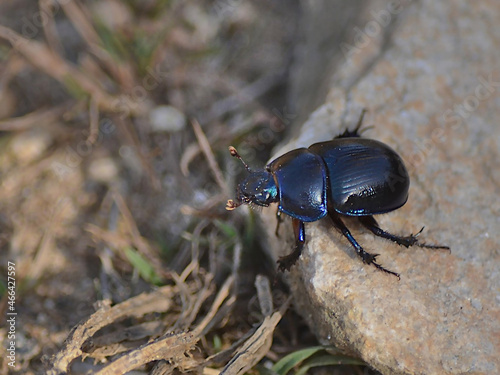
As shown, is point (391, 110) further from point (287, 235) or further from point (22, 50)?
point (22, 50)

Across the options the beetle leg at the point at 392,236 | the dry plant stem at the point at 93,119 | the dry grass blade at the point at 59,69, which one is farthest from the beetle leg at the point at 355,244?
the dry grass blade at the point at 59,69

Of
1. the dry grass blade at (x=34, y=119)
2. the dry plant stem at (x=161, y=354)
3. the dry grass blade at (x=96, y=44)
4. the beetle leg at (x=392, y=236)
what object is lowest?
the dry plant stem at (x=161, y=354)

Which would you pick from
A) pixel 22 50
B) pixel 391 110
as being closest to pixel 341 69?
pixel 391 110

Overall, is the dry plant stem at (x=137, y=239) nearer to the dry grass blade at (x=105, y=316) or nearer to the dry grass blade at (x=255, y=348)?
the dry grass blade at (x=105, y=316)

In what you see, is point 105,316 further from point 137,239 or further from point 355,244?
point 355,244

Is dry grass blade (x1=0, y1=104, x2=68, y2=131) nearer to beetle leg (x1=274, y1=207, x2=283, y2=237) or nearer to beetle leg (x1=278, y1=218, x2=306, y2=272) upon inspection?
beetle leg (x1=274, y1=207, x2=283, y2=237)
